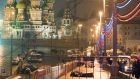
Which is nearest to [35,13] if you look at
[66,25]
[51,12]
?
[51,12]

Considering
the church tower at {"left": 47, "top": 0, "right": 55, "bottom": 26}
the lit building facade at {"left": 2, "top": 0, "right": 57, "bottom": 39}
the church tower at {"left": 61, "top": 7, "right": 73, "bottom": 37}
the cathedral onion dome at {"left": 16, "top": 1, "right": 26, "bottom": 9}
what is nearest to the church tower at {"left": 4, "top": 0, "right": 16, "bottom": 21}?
the lit building facade at {"left": 2, "top": 0, "right": 57, "bottom": 39}

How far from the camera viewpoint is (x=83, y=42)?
142 m

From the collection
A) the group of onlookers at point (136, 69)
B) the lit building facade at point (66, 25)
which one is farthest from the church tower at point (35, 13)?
the group of onlookers at point (136, 69)

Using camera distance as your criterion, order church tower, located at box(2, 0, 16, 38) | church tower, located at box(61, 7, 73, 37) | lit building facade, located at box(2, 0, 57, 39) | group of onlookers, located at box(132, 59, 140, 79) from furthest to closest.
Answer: church tower, located at box(2, 0, 16, 38) → church tower, located at box(61, 7, 73, 37) → lit building facade, located at box(2, 0, 57, 39) → group of onlookers, located at box(132, 59, 140, 79)

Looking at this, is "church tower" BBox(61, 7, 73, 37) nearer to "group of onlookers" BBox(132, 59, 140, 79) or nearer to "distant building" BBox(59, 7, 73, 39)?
"distant building" BBox(59, 7, 73, 39)

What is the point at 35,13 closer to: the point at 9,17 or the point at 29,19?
the point at 29,19

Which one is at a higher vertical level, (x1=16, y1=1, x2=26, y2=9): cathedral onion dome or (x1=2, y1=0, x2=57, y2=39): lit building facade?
(x1=16, y1=1, x2=26, y2=9): cathedral onion dome

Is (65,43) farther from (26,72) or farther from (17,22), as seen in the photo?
(26,72)

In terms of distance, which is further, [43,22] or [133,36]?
[43,22]

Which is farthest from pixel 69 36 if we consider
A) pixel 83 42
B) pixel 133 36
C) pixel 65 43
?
pixel 133 36

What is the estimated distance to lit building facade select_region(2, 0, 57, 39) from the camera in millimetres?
175125

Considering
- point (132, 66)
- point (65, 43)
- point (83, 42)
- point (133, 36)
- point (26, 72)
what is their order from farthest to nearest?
point (65, 43) → point (83, 42) → point (133, 36) → point (132, 66) → point (26, 72)

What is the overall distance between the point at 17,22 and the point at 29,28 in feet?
24.2

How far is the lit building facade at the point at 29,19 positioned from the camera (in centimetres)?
17512
